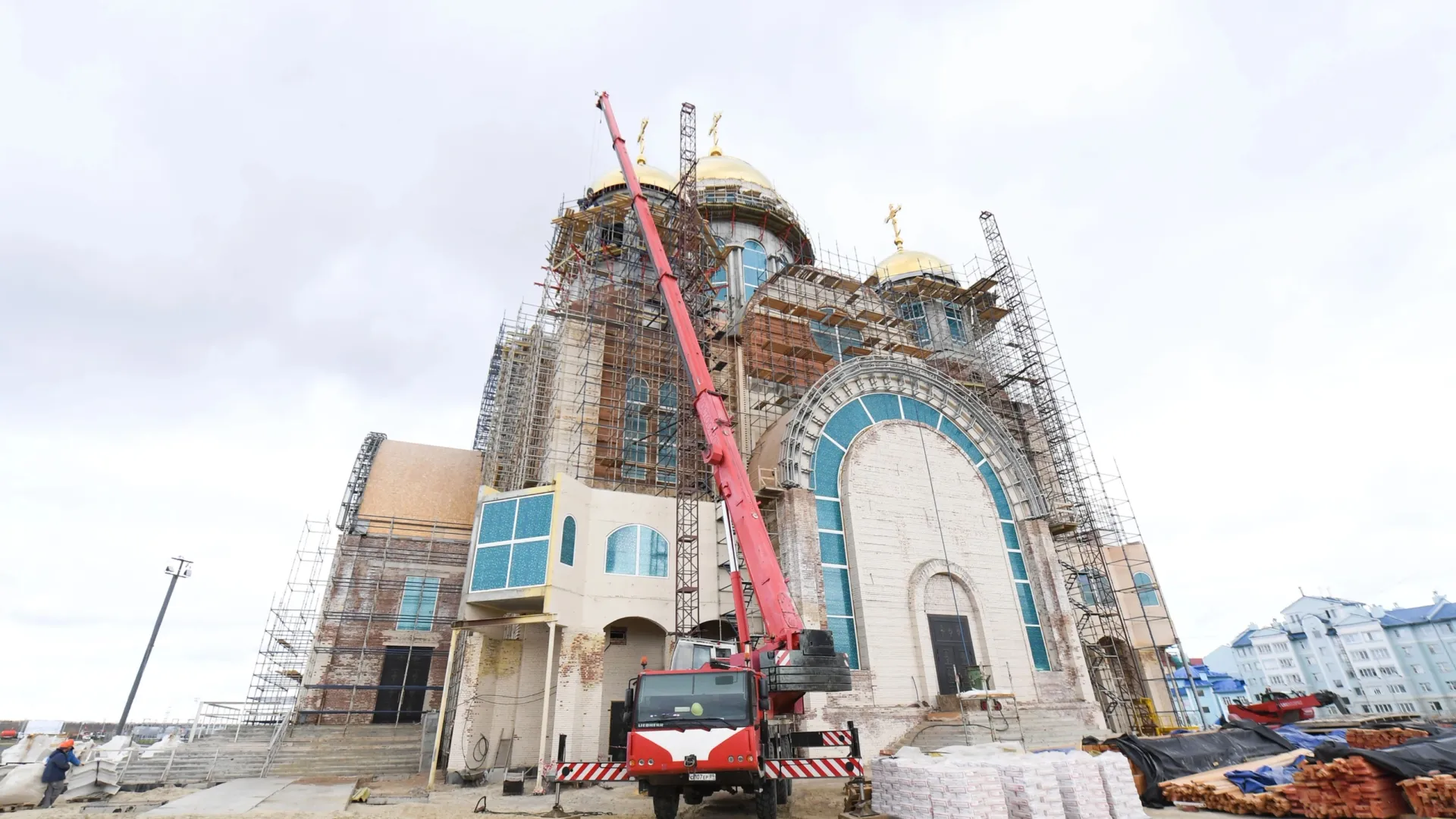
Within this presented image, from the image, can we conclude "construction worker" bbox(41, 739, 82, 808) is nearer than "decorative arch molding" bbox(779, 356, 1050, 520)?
Yes

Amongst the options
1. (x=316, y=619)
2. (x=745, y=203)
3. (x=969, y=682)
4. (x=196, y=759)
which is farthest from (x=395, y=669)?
(x=745, y=203)

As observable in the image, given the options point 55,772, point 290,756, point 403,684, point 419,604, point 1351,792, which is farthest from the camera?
point 419,604

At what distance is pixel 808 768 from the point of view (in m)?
10.8

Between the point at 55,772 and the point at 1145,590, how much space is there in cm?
3490

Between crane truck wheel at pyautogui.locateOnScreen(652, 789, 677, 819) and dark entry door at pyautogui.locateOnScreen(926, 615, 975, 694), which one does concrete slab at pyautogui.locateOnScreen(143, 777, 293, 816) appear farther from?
dark entry door at pyautogui.locateOnScreen(926, 615, 975, 694)

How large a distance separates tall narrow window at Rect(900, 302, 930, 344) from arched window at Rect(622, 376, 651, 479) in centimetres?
1579

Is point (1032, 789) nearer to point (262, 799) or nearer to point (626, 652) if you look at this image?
point (626, 652)

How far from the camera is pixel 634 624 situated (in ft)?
70.5

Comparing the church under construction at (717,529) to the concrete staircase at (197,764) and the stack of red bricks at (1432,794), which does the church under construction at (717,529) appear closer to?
the concrete staircase at (197,764)

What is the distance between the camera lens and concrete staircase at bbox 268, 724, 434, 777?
19.4 m

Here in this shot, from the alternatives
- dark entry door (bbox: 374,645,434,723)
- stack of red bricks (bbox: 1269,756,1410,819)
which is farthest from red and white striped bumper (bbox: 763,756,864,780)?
dark entry door (bbox: 374,645,434,723)

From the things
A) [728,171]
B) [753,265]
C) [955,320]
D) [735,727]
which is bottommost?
[735,727]

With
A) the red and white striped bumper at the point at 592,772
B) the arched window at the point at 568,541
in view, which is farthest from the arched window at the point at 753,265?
the red and white striped bumper at the point at 592,772

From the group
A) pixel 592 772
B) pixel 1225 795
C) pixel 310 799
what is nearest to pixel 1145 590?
pixel 1225 795
